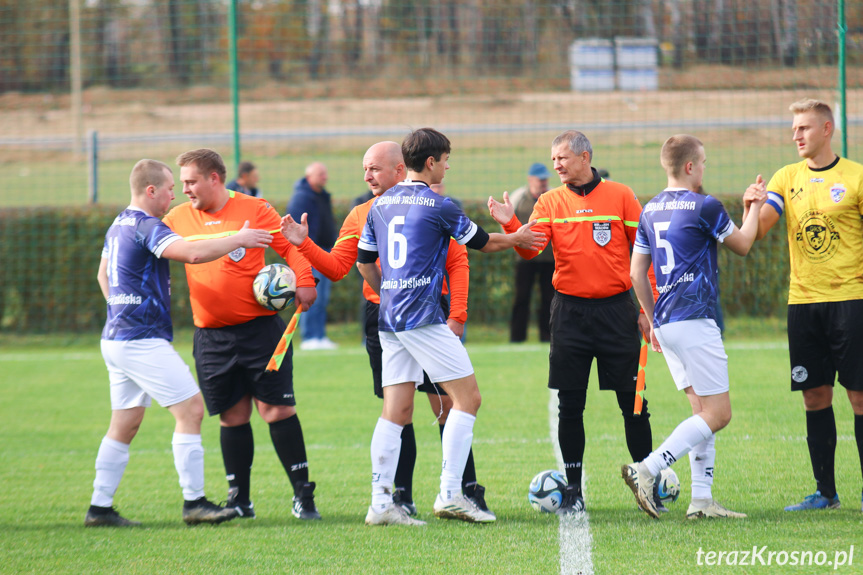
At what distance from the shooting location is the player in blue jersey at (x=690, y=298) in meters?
5.00

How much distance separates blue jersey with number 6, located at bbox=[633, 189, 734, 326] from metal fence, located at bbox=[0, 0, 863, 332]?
731cm

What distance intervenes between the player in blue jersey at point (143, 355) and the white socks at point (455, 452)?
4.46 feet

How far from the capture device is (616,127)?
15414mm

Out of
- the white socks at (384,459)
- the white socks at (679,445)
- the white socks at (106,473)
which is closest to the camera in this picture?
the white socks at (679,445)

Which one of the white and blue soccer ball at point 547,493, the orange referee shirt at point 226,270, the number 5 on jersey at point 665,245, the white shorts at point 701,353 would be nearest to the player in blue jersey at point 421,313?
the white and blue soccer ball at point 547,493

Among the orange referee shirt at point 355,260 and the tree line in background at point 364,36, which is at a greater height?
the tree line in background at point 364,36

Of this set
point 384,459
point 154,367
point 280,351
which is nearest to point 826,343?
point 384,459

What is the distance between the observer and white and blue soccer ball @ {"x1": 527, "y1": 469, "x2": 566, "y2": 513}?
5441mm

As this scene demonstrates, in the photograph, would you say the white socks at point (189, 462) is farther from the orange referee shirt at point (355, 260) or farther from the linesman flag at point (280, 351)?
the orange referee shirt at point (355, 260)

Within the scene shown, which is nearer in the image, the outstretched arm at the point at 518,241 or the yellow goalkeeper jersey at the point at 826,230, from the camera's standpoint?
the outstretched arm at the point at 518,241

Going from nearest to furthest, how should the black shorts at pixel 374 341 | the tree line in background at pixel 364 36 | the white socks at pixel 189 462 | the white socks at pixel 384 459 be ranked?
the white socks at pixel 384 459
the white socks at pixel 189 462
the black shorts at pixel 374 341
the tree line in background at pixel 364 36

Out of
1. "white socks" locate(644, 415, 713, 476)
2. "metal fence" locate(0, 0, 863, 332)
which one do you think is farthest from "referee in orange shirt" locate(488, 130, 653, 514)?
"metal fence" locate(0, 0, 863, 332)

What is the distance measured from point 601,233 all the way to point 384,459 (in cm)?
182

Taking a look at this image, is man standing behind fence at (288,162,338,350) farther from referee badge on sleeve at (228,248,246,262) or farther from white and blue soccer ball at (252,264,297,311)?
white and blue soccer ball at (252,264,297,311)
